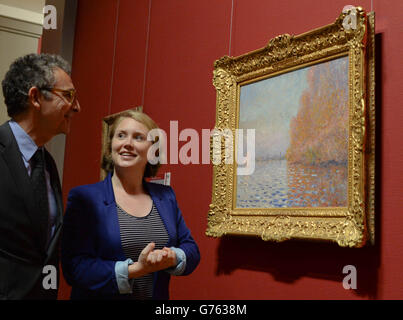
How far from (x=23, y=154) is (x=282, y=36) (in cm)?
164

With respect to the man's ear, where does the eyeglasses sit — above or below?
above

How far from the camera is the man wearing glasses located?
1804 mm

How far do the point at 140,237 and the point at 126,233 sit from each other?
0.07 meters

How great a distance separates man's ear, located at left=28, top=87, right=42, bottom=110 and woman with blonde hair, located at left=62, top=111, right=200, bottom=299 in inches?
18.5

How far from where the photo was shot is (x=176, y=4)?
12.8 ft

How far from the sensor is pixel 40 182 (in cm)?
197

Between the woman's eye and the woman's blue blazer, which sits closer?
the woman's blue blazer

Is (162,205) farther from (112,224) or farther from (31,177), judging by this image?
(31,177)
